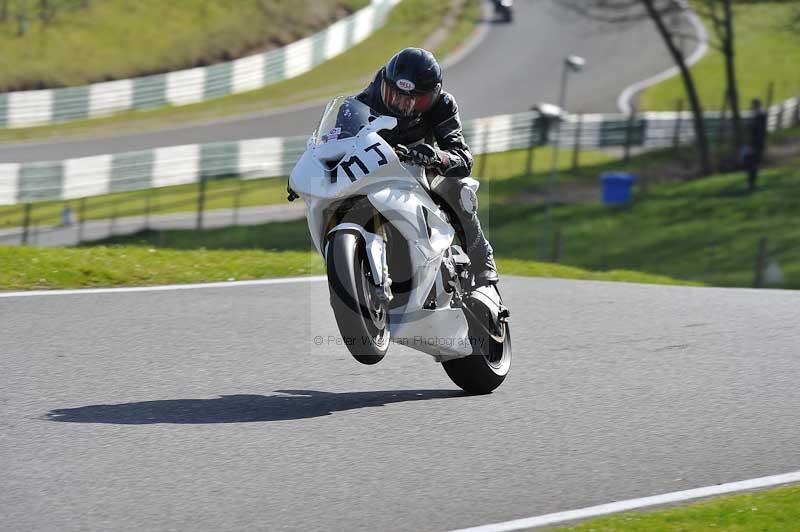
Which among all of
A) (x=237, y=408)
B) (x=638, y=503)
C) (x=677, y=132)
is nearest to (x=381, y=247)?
(x=237, y=408)

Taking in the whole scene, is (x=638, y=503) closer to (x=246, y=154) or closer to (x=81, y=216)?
(x=81, y=216)

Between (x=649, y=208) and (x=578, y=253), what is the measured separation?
4.32m

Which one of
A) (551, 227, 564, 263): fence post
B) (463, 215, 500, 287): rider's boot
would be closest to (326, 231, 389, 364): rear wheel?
(463, 215, 500, 287): rider's boot

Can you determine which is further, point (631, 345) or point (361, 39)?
point (361, 39)

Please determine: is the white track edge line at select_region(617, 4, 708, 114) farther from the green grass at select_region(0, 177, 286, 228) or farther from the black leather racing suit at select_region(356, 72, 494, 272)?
the black leather racing suit at select_region(356, 72, 494, 272)

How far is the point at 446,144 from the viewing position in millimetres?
6820

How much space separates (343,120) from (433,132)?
2.08ft

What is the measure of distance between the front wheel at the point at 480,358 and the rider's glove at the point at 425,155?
946 millimetres

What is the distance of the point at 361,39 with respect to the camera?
4903cm

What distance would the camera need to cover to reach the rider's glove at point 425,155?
21.2 ft

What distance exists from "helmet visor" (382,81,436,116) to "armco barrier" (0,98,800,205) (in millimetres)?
21283

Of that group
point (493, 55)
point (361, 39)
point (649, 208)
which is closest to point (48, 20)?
point (361, 39)

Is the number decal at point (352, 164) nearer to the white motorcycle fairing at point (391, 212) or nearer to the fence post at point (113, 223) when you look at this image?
the white motorcycle fairing at point (391, 212)

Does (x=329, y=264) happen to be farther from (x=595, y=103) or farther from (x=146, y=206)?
(x=595, y=103)
